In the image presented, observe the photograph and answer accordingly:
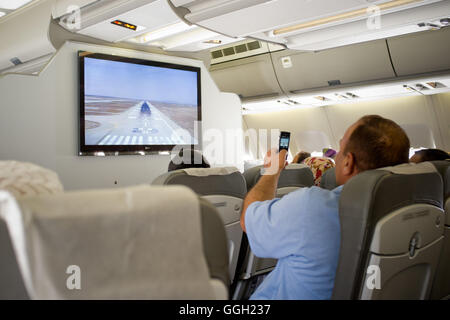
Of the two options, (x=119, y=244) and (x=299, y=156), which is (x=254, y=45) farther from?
(x=119, y=244)

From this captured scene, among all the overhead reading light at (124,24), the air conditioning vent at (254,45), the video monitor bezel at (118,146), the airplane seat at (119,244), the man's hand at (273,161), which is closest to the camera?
the airplane seat at (119,244)

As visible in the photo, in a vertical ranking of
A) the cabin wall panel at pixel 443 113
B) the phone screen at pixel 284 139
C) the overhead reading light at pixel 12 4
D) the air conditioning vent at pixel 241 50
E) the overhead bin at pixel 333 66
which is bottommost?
the phone screen at pixel 284 139

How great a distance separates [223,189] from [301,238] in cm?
118

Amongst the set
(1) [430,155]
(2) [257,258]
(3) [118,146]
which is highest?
(3) [118,146]

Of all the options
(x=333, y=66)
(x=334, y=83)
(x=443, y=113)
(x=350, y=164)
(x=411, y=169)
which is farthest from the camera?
(x=443, y=113)

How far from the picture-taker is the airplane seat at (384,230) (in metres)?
1.67

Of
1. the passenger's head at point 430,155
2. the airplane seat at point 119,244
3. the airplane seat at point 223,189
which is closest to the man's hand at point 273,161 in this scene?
the airplane seat at point 223,189

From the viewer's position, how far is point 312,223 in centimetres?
177

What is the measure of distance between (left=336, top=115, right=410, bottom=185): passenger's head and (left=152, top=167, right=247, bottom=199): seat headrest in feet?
3.23

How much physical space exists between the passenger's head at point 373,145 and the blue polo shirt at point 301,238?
0.73 feet

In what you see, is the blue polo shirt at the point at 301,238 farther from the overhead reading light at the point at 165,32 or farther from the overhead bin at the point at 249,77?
the overhead bin at the point at 249,77

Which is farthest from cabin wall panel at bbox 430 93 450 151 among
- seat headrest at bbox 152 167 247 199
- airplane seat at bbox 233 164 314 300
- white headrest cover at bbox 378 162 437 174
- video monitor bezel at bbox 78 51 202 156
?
white headrest cover at bbox 378 162 437 174

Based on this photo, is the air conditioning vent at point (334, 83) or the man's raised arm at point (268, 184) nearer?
the man's raised arm at point (268, 184)

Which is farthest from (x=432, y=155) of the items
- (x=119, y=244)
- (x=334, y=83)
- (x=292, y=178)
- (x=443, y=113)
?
(x=443, y=113)
